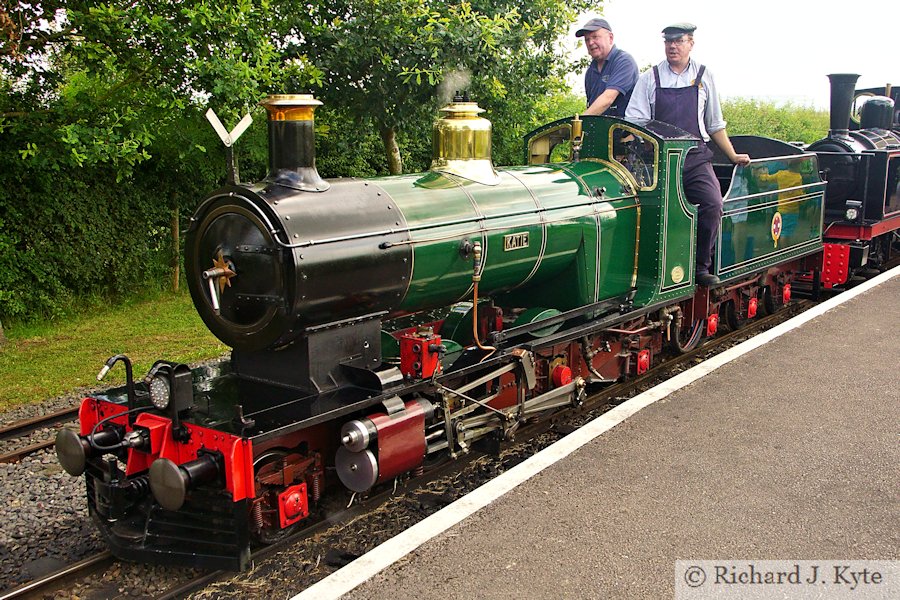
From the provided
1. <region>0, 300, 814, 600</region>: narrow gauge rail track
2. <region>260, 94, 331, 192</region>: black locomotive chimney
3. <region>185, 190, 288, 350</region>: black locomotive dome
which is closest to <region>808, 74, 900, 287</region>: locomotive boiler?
<region>0, 300, 814, 600</region>: narrow gauge rail track

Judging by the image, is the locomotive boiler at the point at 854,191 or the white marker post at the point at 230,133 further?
the locomotive boiler at the point at 854,191

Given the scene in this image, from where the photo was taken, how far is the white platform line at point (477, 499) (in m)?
3.85

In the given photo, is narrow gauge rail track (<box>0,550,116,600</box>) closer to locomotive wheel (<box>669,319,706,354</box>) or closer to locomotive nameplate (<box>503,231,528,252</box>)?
locomotive nameplate (<box>503,231,528,252</box>)

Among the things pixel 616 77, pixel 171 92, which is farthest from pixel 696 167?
pixel 171 92

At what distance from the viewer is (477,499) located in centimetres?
459

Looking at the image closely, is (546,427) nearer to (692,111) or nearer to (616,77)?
(692,111)

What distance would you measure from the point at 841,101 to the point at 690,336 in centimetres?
756

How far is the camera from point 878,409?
598 cm

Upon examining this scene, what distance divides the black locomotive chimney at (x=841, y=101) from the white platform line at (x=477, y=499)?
8188 mm

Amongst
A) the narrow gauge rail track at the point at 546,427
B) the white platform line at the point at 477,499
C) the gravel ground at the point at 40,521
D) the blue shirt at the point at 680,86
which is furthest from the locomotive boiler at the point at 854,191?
the gravel ground at the point at 40,521

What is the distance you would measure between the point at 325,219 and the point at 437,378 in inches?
50.5

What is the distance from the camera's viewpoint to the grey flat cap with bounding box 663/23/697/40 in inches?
301

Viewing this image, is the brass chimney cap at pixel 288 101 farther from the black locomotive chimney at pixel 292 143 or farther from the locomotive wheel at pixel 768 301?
the locomotive wheel at pixel 768 301

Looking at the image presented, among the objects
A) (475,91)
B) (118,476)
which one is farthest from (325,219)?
(475,91)
